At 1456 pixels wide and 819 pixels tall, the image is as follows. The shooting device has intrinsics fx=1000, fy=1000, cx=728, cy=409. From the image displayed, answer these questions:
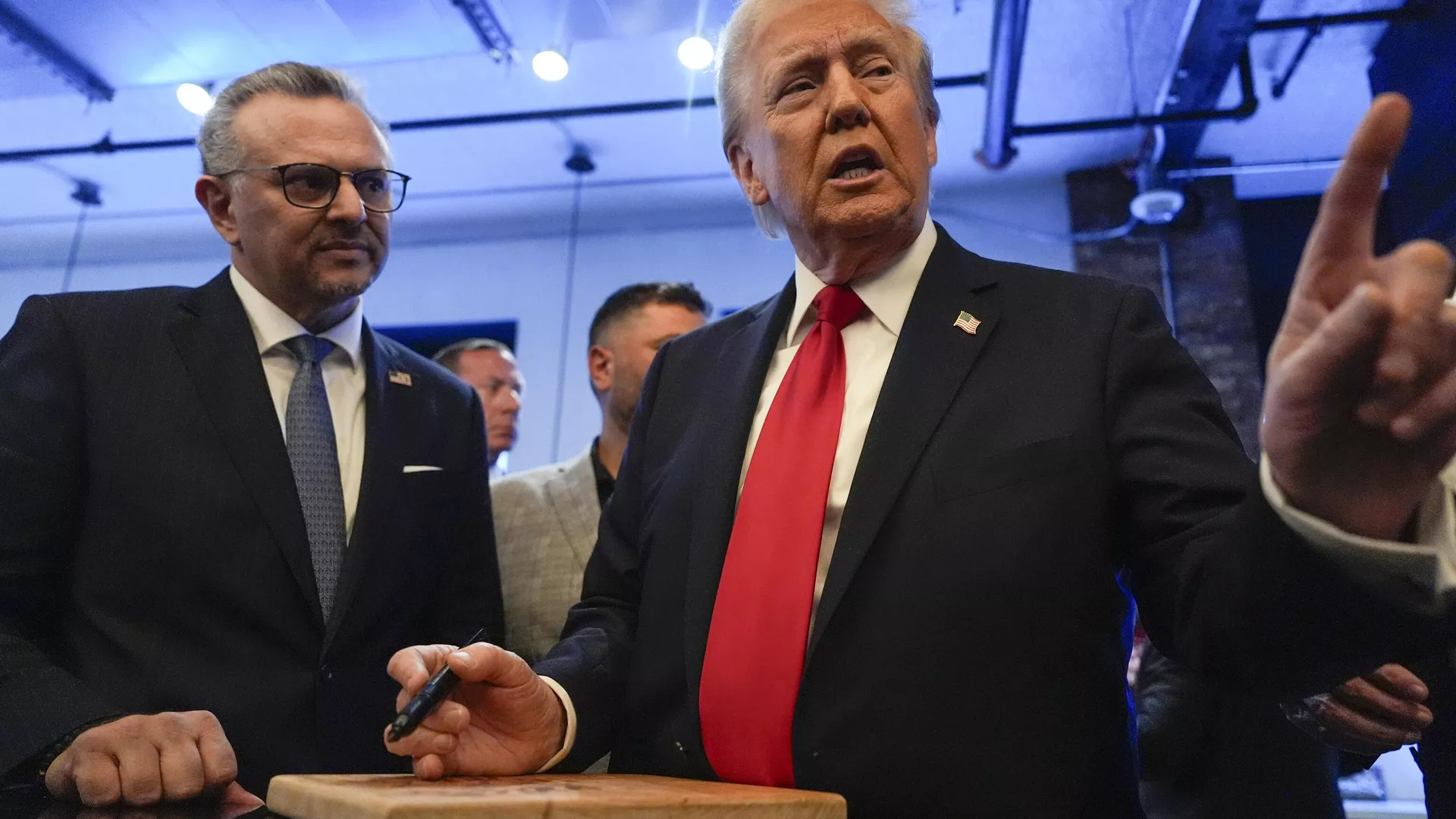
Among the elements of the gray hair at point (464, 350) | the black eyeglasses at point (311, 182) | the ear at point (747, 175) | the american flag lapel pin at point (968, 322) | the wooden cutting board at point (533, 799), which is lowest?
the wooden cutting board at point (533, 799)

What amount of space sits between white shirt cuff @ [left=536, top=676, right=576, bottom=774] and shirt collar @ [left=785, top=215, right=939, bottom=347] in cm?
55

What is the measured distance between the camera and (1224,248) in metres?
6.11

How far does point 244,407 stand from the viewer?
1.62 meters

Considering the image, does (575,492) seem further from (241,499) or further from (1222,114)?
(1222,114)

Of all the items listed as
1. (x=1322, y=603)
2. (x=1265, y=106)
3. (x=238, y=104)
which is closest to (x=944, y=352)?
(x=1322, y=603)

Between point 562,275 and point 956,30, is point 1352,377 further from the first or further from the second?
point 562,275

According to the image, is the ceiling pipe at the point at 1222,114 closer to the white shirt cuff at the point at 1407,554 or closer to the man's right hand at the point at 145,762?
the white shirt cuff at the point at 1407,554

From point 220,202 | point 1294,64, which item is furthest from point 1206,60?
point 220,202

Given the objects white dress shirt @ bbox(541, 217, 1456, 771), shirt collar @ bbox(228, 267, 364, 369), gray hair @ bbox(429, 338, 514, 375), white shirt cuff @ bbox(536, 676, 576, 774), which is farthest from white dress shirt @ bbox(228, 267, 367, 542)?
gray hair @ bbox(429, 338, 514, 375)

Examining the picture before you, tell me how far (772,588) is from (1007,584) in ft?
0.80

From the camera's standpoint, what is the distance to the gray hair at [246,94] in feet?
6.17

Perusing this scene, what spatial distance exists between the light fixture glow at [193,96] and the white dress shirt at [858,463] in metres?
4.54

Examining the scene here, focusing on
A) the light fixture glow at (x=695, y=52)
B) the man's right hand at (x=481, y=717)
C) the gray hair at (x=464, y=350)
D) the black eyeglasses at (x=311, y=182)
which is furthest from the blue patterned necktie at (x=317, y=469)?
the light fixture glow at (x=695, y=52)

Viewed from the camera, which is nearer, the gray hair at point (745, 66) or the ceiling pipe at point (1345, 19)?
the gray hair at point (745, 66)
